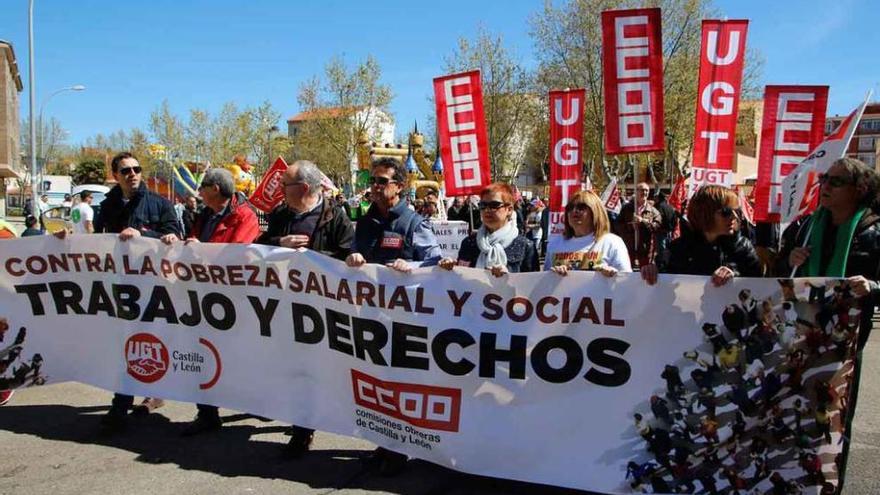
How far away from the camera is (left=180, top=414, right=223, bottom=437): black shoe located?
4.91 meters

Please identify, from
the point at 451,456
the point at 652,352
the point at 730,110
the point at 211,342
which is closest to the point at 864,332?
the point at 652,352

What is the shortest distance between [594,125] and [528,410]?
105ft

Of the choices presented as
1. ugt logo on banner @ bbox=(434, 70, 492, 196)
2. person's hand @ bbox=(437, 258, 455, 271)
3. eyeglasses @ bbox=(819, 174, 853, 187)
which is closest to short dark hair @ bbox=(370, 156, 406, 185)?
person's hand @ bbox=(437, 258, 455, 271)

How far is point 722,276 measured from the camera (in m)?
3.48

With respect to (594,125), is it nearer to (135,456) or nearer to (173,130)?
(135,456)

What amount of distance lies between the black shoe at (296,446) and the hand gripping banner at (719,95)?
4023 millimetres

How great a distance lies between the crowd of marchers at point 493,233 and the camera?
3658 mm

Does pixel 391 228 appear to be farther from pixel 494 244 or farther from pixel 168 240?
pixel 168 240

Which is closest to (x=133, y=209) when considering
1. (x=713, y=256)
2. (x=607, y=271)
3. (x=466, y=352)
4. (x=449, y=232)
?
(x=466, y=352)

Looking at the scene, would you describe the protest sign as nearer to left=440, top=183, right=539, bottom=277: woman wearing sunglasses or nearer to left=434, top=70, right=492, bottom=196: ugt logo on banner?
left=434, top=70, right=492, bottom=196: ugt logo on banner

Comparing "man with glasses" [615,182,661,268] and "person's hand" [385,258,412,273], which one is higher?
"person's hand" [385,258,412,273]

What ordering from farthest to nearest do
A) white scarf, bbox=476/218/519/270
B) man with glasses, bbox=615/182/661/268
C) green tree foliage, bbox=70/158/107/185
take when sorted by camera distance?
green tree foliage, bbox=70/158/107/185 → man with glasses, bbox=615/182/661/268 → white scarf, bbox=476/218/519/270

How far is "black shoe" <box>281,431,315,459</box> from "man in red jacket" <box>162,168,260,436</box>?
761mm

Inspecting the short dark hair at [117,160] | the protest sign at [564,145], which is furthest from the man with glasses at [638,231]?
the short dark hair at [117,160]
